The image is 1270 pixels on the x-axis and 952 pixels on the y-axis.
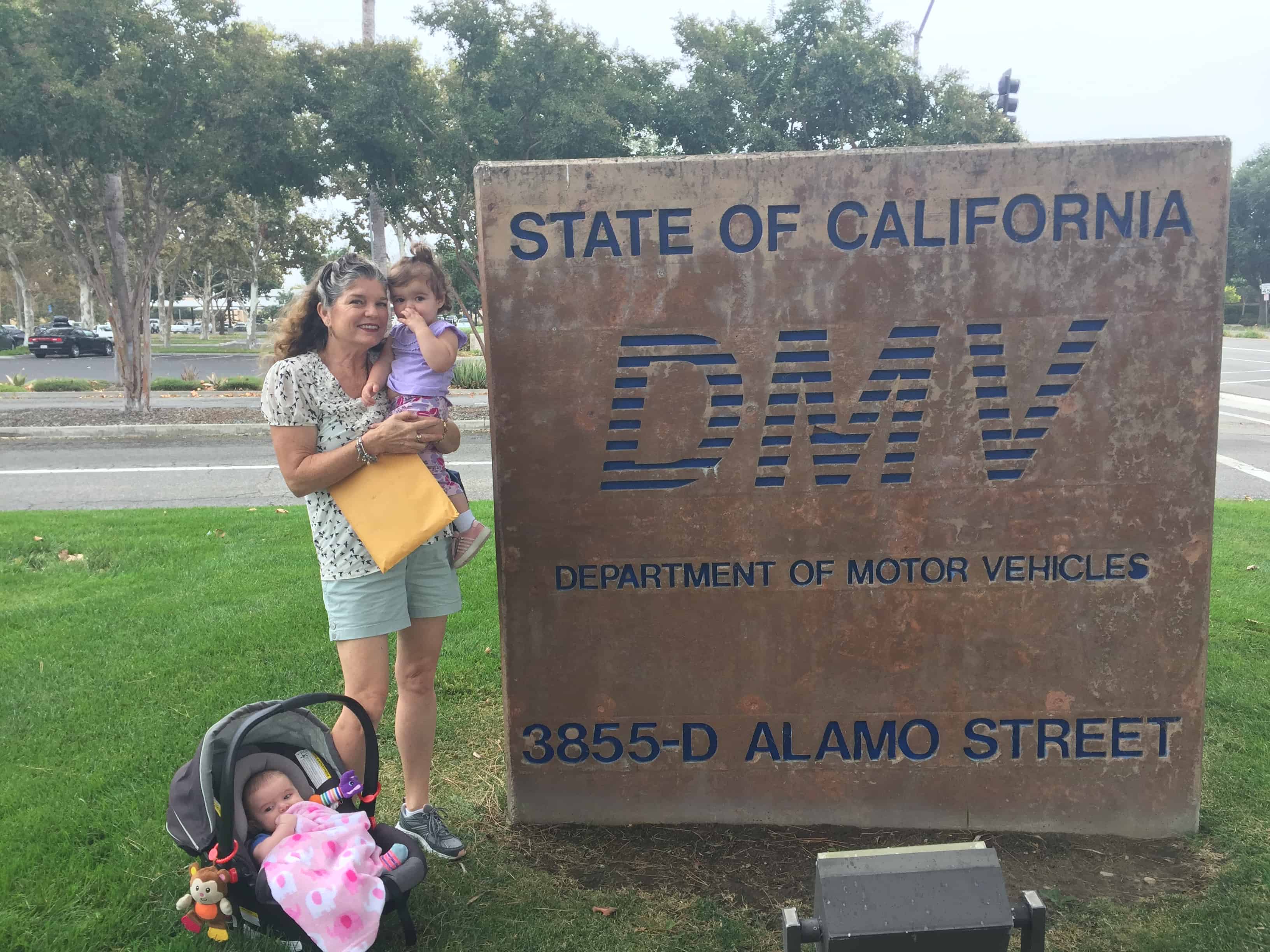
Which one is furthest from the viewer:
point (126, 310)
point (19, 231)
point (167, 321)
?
point (167, 321)

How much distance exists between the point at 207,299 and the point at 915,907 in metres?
53.5

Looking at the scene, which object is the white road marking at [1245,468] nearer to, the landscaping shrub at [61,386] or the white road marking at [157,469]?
the white road marking at [157,469]

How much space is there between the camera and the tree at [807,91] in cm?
1585

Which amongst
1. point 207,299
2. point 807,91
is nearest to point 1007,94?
point 807,91

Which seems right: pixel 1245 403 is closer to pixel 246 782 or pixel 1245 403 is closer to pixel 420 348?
pixel 420 348

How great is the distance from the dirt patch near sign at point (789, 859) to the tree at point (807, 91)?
13989 mm

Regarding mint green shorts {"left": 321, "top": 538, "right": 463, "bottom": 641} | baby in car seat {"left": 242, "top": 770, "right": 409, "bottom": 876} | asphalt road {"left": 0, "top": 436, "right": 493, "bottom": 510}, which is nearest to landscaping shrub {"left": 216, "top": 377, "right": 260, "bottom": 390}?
asphalt road {"left": 0, "top": 436, "right": 493, "bottom": 510}

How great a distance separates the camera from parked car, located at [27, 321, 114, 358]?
123 feet

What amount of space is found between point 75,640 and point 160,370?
92.1 feet

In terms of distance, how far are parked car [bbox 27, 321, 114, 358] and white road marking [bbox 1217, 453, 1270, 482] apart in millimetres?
39480

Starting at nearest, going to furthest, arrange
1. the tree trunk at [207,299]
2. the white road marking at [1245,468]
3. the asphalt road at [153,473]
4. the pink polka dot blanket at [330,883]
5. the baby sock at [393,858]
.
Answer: the pink polka dot blanket at [330,883], the baby sock at [393,858], the asphalt road at [153,473], the white road marking at [1245,468], the tree trunk at [207,299]

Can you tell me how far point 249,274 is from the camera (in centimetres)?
4247

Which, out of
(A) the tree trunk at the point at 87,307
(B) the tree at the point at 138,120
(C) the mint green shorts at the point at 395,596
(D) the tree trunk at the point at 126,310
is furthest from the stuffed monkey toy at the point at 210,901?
(A) the tree trunk at the point at 87,307

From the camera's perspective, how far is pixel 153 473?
11281mm
